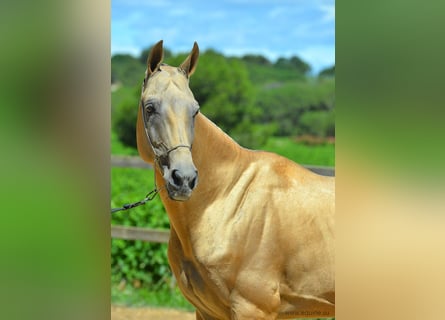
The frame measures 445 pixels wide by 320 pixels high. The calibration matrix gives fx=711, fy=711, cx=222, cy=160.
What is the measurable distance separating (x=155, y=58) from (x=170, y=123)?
30 cm

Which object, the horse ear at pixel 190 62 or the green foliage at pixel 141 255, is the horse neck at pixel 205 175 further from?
the green foliage at pixel 141 255

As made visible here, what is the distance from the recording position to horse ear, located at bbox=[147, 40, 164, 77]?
8.90 ft

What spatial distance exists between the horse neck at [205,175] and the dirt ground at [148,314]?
2466 millimetres

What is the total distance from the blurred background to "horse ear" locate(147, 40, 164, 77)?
853 cm

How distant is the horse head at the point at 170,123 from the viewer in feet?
8.38

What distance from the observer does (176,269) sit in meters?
2.86

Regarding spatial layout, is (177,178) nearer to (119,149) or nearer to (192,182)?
(192,182)

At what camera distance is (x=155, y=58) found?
274 cm

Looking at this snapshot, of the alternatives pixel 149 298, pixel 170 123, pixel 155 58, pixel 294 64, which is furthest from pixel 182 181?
pixel 294 64

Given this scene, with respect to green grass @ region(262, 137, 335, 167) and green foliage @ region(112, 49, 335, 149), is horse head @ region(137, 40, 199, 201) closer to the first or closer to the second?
green foliage @ region(112, 49, 335, 149)

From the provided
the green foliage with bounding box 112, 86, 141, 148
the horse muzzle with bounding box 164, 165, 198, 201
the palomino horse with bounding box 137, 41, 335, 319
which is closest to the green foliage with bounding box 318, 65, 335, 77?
the green foliage with bounding box 112, 86, 141, 148
